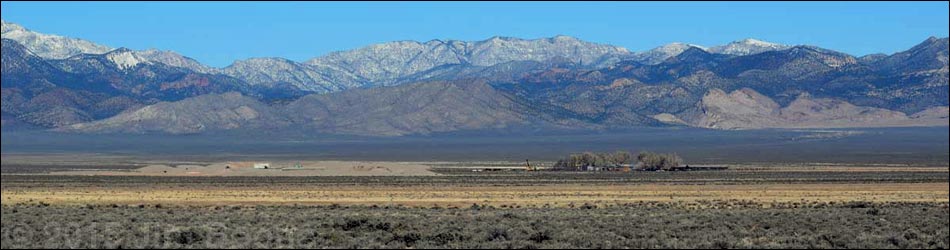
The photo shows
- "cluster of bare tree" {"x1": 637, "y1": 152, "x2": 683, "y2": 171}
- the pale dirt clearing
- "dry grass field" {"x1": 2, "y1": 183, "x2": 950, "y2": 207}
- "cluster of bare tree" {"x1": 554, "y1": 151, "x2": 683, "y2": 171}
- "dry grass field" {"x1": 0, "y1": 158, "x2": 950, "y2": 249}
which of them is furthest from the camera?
"cluster of bare tree" {"x1": 554, "y1": 151, "x2": 683, "y2": 171}

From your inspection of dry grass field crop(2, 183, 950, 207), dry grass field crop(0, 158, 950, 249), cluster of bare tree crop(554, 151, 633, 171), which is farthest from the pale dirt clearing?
dry grass field crop(0, 158, 950, 249)

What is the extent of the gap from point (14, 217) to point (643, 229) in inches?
633

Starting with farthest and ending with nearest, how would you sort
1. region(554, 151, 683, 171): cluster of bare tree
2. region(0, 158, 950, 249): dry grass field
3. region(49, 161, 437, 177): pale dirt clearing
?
region(554, 151, 683, 171): cluster of bare tree < region(49, 161, 437, 177): pale dirt clearing < region(0, 158, 950, 249): dry grass field

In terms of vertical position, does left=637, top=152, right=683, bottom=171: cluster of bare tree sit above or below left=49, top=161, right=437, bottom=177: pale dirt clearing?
above

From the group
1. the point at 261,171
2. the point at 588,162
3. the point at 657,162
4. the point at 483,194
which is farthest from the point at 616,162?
the point at 483,194

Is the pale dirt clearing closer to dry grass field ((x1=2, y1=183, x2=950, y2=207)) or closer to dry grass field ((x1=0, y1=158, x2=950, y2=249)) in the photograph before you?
dry grass field ((x1=2, y1=183, x2=950, y2=207))

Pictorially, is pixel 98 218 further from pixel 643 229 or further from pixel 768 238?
pixel 768 238

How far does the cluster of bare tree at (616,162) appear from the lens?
112 m

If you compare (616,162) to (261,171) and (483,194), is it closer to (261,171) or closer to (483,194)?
(261,171)

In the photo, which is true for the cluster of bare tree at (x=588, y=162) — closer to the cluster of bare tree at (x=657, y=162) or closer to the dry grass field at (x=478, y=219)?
the cluster of bare tree at (x=657, y=162)

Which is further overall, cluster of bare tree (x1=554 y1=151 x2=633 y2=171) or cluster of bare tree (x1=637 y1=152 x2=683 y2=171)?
cluster of bare tree (x1=554 y1=151 x2=633 y2=171)

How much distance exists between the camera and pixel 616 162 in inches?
4648

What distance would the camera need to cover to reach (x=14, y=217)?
3128cm

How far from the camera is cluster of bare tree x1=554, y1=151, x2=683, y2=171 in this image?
111812mm
